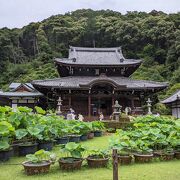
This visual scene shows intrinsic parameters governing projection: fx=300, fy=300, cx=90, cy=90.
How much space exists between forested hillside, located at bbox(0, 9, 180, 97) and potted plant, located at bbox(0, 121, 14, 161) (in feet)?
145

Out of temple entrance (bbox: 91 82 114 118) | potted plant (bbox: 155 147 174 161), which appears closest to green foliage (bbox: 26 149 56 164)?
potted plant (bbox: 155 147 174 161)

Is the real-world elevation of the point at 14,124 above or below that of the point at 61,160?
above

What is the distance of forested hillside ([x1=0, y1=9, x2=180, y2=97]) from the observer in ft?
193

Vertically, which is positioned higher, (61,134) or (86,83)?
(86,83)

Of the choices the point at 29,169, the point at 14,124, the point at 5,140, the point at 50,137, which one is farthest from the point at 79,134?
the point at 29,169

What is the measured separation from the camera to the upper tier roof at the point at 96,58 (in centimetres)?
3150

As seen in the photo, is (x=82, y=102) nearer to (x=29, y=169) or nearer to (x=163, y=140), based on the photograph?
(x=163, y=140)

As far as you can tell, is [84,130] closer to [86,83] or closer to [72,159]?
[72,159]

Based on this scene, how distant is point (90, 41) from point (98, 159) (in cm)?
7071

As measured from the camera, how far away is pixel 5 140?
8.95 meters

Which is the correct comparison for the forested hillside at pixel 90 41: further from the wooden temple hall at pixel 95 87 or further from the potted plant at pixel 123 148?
the potted plant at pixel 123 148

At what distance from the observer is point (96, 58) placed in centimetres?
3453

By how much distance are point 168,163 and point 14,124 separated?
16.7ft

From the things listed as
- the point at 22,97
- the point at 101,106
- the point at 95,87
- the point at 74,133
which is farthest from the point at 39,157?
the point at 22,97
